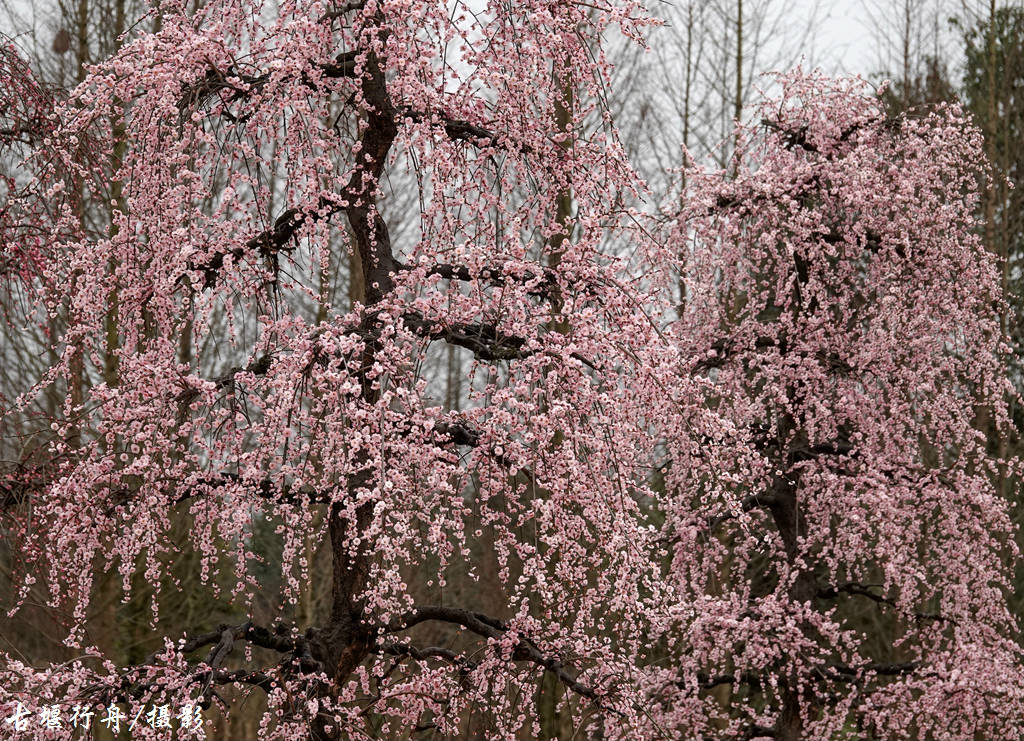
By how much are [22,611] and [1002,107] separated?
40.4 feet

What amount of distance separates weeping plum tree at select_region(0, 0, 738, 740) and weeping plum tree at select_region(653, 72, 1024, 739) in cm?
254

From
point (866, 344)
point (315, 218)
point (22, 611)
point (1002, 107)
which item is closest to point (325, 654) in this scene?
point (315, 218)

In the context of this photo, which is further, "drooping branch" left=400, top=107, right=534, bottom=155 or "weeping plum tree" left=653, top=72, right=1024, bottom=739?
"weeping plum tree" left=653, top=72, right=1024, bottom=739

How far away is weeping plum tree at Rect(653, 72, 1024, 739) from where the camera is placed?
23.4 ft

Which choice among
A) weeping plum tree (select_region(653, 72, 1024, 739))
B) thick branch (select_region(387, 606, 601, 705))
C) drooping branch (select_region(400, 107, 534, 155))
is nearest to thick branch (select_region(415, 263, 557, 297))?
drooping branch (select_region(400, 107, 534, 155))

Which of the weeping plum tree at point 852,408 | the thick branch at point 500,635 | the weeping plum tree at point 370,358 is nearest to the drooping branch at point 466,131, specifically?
the weeping plum tree at point 370,358

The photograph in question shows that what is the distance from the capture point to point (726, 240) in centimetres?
775

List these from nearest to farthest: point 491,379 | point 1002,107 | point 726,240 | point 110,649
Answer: point 491,379 < point 726,240 < point 110,649 < point 1002,107

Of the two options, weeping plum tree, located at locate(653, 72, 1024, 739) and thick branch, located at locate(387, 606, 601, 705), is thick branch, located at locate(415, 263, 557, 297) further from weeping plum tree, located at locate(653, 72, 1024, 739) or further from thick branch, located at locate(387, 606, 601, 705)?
weeping plum tree, located at locate(653, 72, 1024, 739)

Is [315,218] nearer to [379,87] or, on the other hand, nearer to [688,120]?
[379,87]

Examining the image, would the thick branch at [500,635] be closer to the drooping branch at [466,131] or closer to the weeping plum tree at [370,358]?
the weeping plum tree at [370,358]

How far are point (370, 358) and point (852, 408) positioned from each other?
3.88 meters

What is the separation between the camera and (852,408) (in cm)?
733

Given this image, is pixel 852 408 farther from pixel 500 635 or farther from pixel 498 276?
pixel 498 276
